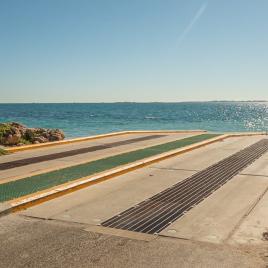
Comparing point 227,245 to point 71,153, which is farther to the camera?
point 71,153

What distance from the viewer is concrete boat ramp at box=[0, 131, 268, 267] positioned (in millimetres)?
5875

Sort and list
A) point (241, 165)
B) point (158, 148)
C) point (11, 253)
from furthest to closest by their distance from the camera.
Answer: point (158, 148), point (241, 165), point (11, 253)

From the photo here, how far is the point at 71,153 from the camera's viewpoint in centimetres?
1634

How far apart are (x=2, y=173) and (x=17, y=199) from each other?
11.6 feet

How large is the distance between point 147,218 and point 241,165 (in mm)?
7180

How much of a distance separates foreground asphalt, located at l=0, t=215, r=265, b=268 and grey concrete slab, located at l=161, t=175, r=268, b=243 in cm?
41

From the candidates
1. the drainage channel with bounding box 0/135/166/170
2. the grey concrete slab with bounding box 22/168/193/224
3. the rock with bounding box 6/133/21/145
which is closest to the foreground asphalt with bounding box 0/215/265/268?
the grey concrete slab with bounding box 22/168/193/224

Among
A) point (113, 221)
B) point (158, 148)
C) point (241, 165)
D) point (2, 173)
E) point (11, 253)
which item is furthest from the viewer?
point (158, 148)

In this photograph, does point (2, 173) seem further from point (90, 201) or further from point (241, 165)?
point (241, 165)

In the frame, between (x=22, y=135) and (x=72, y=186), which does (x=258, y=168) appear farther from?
(x=22, y=135)

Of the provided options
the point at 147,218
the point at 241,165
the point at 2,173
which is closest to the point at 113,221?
the point at 147,218

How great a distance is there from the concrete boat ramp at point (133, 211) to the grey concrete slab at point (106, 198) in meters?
0.02

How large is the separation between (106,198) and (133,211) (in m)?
1.22

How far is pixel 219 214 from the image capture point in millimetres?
7965
